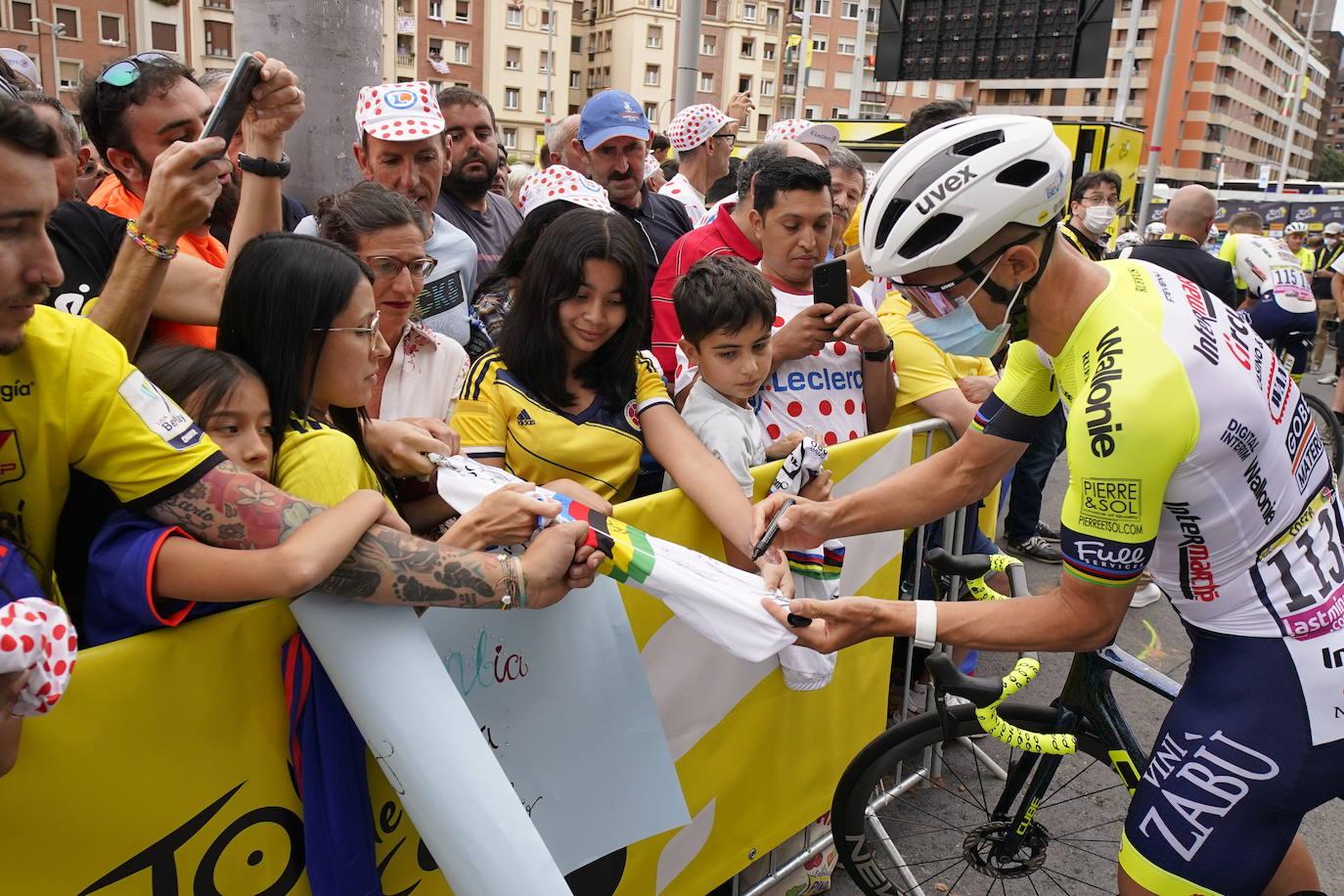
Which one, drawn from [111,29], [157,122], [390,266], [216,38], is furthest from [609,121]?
[111,29]

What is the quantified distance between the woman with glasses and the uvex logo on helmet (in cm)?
158

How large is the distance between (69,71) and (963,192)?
220 feet

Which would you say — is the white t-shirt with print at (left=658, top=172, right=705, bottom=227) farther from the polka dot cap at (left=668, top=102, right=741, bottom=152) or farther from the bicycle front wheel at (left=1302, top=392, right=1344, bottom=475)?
the bicycle front wheel at (left=1302, top=392, right=1344, bottom=475)

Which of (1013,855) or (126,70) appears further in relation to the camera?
(1013,855)

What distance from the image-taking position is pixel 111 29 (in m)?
54.7

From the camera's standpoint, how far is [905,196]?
224cm

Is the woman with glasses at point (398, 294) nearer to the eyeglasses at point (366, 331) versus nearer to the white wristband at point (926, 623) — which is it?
the eyeglasses at point (366, 331)

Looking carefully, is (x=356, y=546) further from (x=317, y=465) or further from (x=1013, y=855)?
(x=1013, y=855)

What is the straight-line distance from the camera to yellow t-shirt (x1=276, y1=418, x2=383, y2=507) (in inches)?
75.9

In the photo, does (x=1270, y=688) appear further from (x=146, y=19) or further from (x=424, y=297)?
(x=146, y=19)

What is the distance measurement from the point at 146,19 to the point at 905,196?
212ft

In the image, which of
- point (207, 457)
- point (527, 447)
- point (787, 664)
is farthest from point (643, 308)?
point (207, 457)

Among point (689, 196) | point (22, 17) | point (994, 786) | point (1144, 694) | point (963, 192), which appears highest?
point (22, 17)

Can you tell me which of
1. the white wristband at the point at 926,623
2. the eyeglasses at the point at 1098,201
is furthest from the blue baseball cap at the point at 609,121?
the eyeglasses at the point at 1098,201
